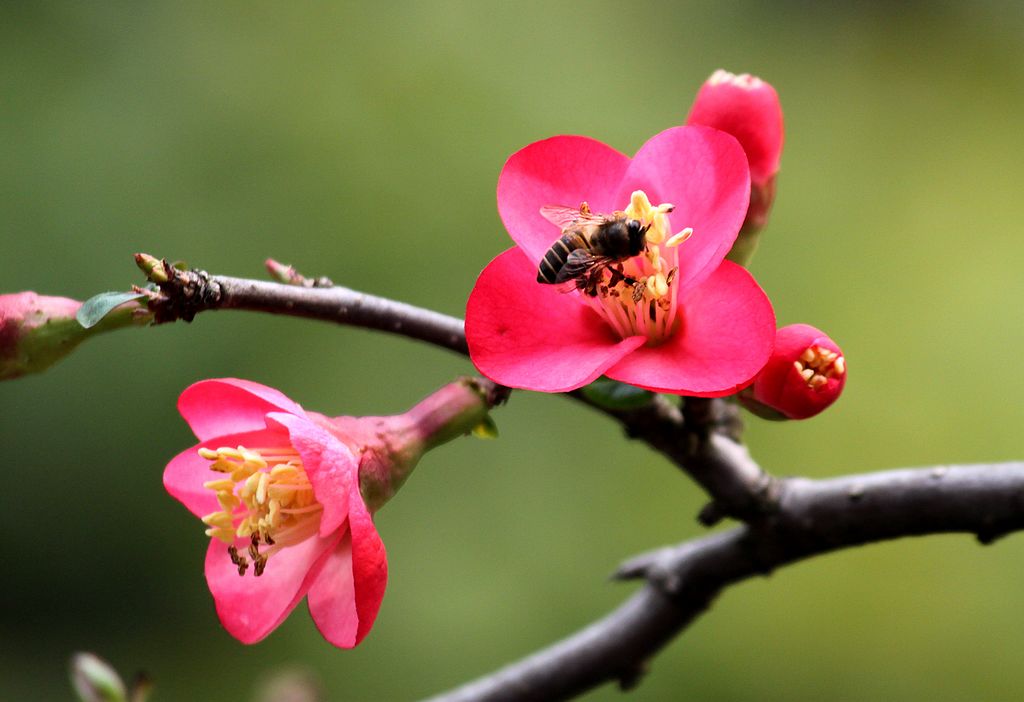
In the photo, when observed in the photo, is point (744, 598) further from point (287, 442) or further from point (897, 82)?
point (287, 442)

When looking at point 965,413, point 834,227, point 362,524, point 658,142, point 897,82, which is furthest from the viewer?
point 897,82

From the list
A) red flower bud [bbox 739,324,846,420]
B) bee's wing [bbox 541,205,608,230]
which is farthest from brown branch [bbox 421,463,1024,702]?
bee's wing [bbox 541,205,608,230]

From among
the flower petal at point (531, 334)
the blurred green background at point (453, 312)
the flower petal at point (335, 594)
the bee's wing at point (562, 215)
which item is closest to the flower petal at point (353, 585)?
the flower petal at point (335, 594)

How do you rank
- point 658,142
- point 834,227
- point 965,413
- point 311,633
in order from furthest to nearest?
point 834,227
point 311,633
point 965,413
point 658,142

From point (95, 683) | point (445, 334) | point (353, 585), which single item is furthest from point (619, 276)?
point (95, 683)

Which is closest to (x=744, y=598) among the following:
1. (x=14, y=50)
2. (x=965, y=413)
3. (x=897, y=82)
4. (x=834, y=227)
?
(x=965, y=413)

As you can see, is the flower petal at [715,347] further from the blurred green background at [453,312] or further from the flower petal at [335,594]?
the blurred green background at [453,312]
